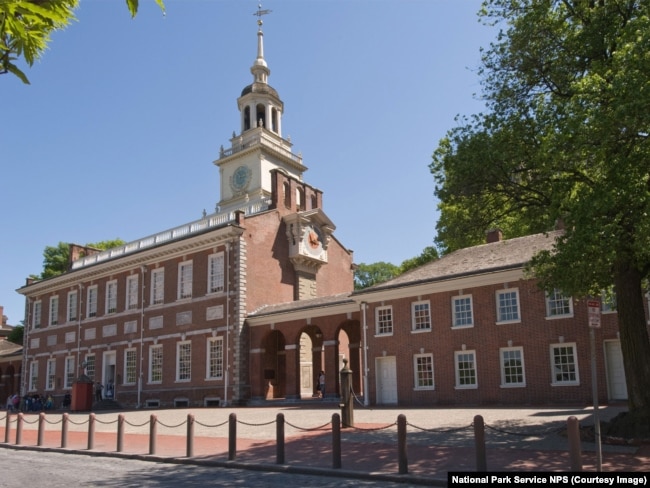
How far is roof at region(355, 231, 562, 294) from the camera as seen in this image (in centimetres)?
2406

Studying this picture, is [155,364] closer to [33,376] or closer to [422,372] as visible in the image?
[33,376]

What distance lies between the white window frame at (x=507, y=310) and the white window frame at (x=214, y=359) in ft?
51.2

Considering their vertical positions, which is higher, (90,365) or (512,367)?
(90,365)

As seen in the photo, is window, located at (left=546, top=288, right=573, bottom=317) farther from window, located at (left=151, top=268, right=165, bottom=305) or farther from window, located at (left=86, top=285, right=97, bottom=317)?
window, located at (left=86, top=285, right=97, bottom=317)

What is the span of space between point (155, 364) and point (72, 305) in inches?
432

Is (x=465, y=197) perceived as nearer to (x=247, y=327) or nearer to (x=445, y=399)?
(x=445, y=399)

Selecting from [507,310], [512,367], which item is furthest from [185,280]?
[512,367]

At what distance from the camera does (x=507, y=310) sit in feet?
78.4

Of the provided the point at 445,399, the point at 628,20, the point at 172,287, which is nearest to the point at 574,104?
the point at 628,20

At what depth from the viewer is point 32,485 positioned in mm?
10484

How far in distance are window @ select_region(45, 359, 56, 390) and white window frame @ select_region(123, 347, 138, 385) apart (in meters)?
8.49

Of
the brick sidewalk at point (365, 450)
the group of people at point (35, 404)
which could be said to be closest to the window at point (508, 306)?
the brick sidewalk at point (365, 450)

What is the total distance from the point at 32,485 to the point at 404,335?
59.1 feet

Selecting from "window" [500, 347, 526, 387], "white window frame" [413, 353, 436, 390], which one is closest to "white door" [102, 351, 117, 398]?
"white window frame" [413, 353, 436, 390]
